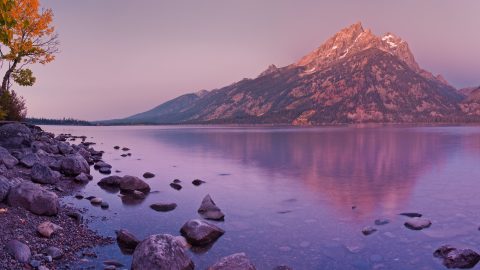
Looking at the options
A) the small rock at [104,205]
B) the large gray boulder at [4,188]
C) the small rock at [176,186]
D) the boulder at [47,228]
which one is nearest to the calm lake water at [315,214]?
the small rock at [176,186]

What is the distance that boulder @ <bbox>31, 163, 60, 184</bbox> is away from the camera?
27.7 metres

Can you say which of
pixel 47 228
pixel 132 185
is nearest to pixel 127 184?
pixel 132 185

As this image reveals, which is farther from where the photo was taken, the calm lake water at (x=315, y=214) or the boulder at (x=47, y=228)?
the calm lake water at (x=315, y=214)

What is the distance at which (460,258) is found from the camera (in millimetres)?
15062

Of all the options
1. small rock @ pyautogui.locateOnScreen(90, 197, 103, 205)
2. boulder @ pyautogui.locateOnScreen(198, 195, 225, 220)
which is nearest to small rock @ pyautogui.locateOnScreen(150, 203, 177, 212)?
boulder @ pyautogui.locateOnScreen(198, 195, 225, 220)

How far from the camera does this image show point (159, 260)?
1339cm

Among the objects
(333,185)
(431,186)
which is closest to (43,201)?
(333,185)

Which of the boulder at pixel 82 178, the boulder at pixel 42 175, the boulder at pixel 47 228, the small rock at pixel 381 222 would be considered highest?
the boulder at pixel 42 175

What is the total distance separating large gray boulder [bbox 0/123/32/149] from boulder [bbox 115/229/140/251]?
2941 centimetres

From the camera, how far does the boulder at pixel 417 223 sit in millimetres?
19906

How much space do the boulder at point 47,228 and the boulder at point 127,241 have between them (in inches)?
106

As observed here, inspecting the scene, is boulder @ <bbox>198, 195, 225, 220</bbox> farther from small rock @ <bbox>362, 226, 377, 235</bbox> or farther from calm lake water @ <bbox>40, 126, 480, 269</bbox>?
small rock @ <bbox>362, 226, 377, 235</bbox>

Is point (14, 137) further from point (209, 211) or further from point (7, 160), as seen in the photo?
point (209, 211)

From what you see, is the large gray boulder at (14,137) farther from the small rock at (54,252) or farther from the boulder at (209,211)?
the small rock at (54,252)
